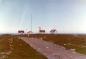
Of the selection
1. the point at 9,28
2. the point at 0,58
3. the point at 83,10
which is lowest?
the point at 0,58

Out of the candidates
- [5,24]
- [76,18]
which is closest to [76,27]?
[76,18]

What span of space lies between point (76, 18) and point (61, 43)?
Answer: 554cm

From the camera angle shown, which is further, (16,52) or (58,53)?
(58,53)

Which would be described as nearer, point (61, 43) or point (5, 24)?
point (5, 24)

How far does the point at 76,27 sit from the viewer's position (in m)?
8.51

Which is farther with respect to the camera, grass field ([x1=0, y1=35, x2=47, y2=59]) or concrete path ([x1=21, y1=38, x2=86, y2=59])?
concrete path ([x1=21, y1=38, x2=86, y2=59])

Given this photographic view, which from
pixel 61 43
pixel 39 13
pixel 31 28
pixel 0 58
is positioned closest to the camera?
pixel 0 58

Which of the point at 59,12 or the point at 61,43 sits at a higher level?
the point at 59,12

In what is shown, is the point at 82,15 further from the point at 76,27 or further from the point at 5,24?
the point at 5,24

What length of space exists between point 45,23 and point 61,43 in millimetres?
5384

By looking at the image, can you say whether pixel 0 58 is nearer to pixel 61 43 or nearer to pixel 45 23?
pixel 45 23

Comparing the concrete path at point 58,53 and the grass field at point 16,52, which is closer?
the grass field at point 16,52

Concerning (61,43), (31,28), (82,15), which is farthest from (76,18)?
(61,43)

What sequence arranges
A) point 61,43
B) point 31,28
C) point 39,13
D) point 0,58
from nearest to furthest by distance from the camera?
point 0,58, point 39,13, point 31,28, point 61,43
